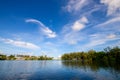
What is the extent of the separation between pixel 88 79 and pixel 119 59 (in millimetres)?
95040

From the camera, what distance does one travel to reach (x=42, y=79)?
3180 cm

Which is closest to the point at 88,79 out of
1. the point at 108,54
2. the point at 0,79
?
the point at 0,79

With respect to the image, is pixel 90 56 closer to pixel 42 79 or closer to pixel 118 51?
pixel 118 51

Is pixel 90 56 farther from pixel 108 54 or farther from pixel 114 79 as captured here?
pixel 114 79

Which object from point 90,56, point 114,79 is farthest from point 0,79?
point 90,56

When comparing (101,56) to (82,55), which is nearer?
(101,56)

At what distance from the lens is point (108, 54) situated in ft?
447

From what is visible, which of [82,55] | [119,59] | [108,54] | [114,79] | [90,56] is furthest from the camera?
[82,55]

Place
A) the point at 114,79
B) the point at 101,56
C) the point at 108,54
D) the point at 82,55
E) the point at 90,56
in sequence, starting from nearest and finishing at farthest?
the point at 114,79, the point at 108,54, the point at 101,56, the point at 90,56, the point at 82,55

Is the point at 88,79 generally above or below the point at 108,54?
below

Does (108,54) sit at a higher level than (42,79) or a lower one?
higher

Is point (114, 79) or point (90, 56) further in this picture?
point (90, 56)

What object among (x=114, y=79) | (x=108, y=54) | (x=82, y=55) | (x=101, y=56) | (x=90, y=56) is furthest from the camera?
(x=82, y=55)

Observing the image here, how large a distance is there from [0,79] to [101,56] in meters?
134
